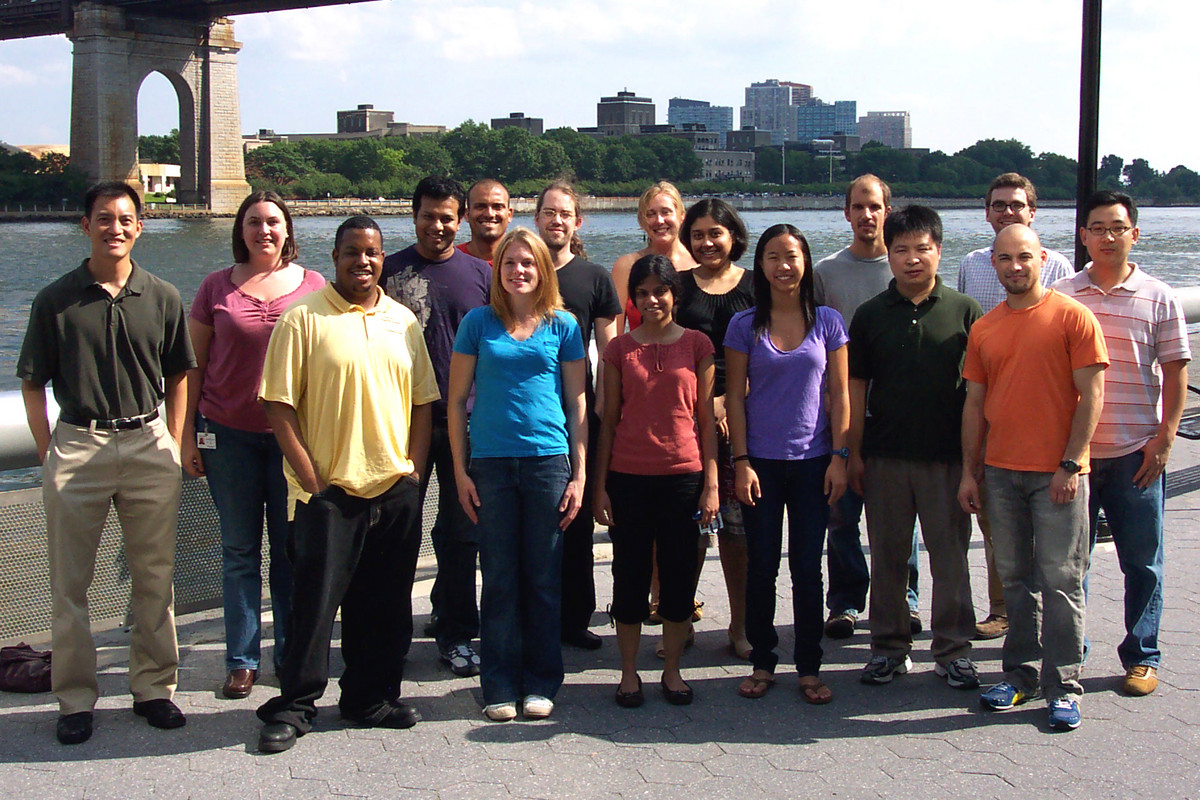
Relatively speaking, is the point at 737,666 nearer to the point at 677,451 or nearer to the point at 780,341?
the point at 677,451

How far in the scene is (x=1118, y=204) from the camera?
12.8 feet

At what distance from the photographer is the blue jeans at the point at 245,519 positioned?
3.87m

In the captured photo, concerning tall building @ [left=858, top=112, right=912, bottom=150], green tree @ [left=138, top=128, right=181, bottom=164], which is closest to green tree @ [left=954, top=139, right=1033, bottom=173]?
green tree @ [left=138, top=128, right=181, bottom=164]

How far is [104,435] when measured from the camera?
11.7ft

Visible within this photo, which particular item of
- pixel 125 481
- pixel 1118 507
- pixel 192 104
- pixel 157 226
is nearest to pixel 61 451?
pixel 125 481

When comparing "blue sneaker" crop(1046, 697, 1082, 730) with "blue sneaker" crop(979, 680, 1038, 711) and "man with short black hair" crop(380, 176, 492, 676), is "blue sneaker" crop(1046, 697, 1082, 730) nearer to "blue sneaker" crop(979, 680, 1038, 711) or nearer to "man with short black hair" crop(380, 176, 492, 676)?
"blue sneaker" crop(979, 680, 1038, 711)

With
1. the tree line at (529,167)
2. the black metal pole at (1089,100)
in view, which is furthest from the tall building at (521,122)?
the black metal pole at (1089,100)

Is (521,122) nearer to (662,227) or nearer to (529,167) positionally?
(529,167)

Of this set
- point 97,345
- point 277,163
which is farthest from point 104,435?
point 277,163

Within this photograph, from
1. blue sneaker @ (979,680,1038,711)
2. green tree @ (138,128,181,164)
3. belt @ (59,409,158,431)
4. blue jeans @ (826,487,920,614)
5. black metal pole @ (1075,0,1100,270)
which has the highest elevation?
green tree @ (138,128,181,164)

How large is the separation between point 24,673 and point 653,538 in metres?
2.11

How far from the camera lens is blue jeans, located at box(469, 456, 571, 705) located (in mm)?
3730

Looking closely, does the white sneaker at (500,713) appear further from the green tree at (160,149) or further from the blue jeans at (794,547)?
the green tree at (160,149)

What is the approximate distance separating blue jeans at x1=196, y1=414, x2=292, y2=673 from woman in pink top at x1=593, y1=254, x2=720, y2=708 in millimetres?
1067
